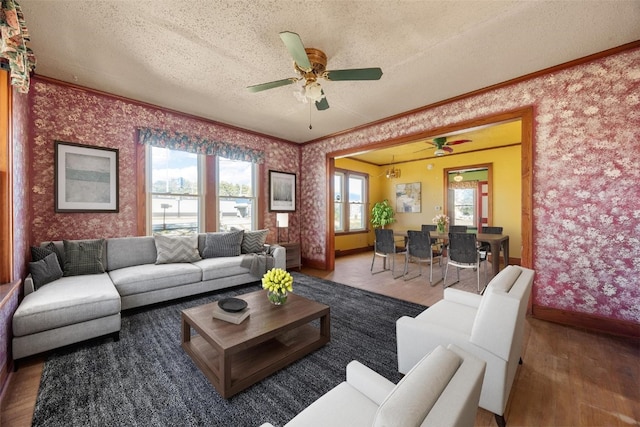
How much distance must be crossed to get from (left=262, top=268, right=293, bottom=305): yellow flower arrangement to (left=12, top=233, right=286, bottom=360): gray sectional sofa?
4.69 feet

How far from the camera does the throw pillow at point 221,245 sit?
3937 millimetres

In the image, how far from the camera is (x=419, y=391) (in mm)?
640

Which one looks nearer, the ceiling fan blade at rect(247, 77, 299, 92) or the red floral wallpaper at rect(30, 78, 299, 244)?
the ceiling fan blade at rect(247, 77, 299, 92)

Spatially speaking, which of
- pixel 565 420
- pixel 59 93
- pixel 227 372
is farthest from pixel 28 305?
pixel 565 420

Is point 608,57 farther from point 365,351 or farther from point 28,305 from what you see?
point 28,305

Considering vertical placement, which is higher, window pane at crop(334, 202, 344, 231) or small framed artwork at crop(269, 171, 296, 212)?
small framed artwork at crop(269, 171, 296, 212)

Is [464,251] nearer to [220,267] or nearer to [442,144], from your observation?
[442,144]

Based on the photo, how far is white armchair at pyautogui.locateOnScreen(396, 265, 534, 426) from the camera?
135 cm

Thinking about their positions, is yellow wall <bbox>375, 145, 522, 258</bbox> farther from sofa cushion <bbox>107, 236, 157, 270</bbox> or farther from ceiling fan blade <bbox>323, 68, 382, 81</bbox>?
sofa cushion <bbox>107, 236, 157, 270</bbox>

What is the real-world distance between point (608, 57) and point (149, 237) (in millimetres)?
5714

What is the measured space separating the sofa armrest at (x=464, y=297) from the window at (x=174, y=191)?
3.89 m

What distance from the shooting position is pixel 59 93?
308cm

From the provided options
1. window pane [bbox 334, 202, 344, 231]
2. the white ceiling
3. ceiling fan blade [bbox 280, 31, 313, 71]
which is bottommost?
window pane [bbox 334, 202, 344, 231]

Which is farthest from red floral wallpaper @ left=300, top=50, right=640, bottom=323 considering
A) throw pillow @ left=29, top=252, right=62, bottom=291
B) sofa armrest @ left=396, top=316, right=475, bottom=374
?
throw pillow @ left=29, top=252, right=62, bottom=291
